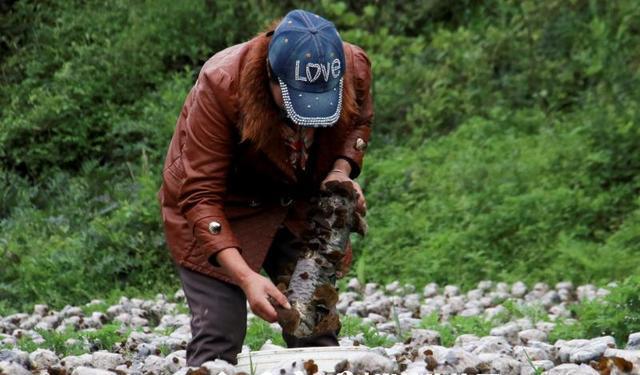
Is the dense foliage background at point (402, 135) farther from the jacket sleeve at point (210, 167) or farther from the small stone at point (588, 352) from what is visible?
the jacket sleeve at point (210, 167)

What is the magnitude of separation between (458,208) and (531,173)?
27.0 inches

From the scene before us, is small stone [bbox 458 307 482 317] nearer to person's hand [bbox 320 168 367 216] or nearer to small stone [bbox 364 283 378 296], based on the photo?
small stone [bbox 364 283 378 296]

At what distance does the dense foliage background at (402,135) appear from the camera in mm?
9539

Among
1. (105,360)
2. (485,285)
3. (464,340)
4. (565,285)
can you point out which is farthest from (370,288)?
(105,360)

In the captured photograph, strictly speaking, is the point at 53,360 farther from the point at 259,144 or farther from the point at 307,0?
the point at 307,0

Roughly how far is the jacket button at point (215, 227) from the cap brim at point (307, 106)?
1.62 feet

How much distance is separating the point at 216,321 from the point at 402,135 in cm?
769

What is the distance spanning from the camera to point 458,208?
10.0 meters

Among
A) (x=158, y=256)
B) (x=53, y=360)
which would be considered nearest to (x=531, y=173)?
(x=158, y=256)

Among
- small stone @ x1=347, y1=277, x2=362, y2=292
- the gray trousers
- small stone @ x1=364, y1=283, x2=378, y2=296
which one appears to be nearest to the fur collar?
the gray trousers

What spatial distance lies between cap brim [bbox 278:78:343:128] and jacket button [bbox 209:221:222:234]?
0.49 meters

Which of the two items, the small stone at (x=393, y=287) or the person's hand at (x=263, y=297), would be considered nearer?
the person's hand at (x=263, y=297)

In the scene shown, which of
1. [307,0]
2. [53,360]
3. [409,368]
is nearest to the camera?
[409,368]

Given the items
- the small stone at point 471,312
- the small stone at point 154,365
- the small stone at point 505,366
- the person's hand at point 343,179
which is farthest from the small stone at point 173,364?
the small stone at point 471,312
